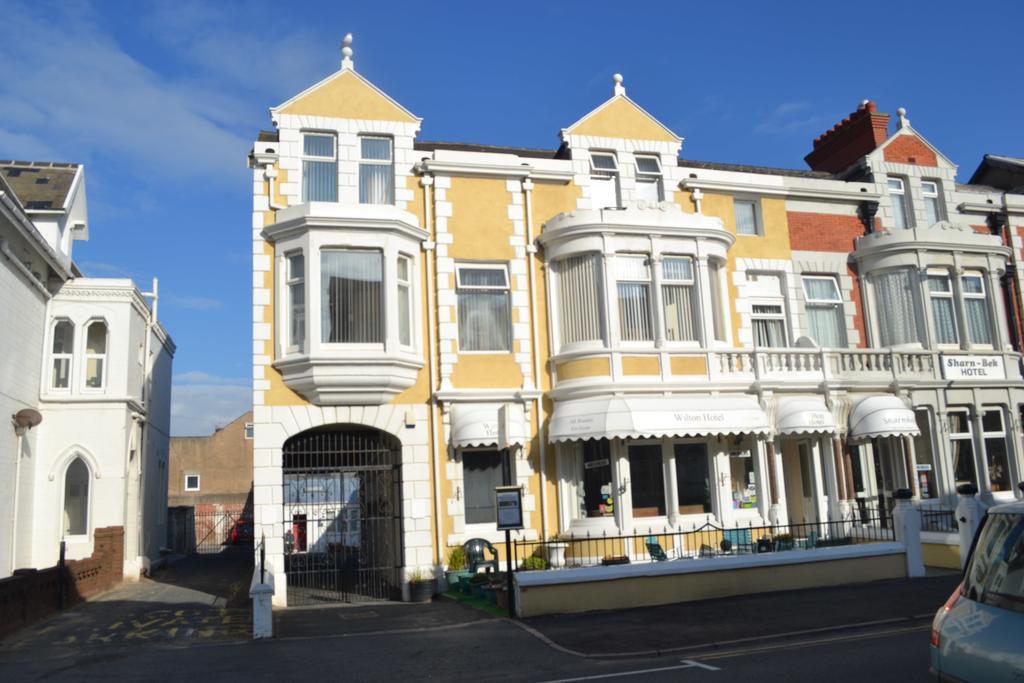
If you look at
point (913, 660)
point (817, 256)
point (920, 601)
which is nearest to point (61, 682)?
point (913, 660)

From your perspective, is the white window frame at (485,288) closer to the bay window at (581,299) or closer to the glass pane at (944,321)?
the bay window at (581,299)

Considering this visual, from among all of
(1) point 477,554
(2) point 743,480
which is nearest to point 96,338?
(1) point 477,554

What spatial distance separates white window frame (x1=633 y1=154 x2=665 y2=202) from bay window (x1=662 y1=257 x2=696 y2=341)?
2142 mm

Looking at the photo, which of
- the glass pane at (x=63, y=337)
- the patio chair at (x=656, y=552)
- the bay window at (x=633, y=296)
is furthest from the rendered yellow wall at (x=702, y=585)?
the glass pane at (x=63, y=337)

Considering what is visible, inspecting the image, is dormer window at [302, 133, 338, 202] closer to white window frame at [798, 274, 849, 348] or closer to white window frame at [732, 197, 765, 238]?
white window frame at [732, 197, 765, 238]

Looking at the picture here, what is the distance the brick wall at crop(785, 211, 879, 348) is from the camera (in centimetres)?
2247

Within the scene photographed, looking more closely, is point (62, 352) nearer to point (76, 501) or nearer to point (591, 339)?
point (76, 501)

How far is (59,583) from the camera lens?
17.6 meters

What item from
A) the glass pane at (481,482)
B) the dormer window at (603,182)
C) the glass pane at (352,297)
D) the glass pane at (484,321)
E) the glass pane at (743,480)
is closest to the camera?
the glass pane at (352,297)

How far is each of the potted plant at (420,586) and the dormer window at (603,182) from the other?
9.89 metres

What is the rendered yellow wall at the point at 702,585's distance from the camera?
1411cm

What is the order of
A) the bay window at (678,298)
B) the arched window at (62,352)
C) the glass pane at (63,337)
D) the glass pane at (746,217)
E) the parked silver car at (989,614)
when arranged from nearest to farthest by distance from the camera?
the parked silver car at (989,614) → the bay window at (678,298) → the glass pane at (746,217) → the arched window at (62,352) → the glass pane at (63,337)

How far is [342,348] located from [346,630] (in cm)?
621

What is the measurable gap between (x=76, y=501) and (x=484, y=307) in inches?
540
